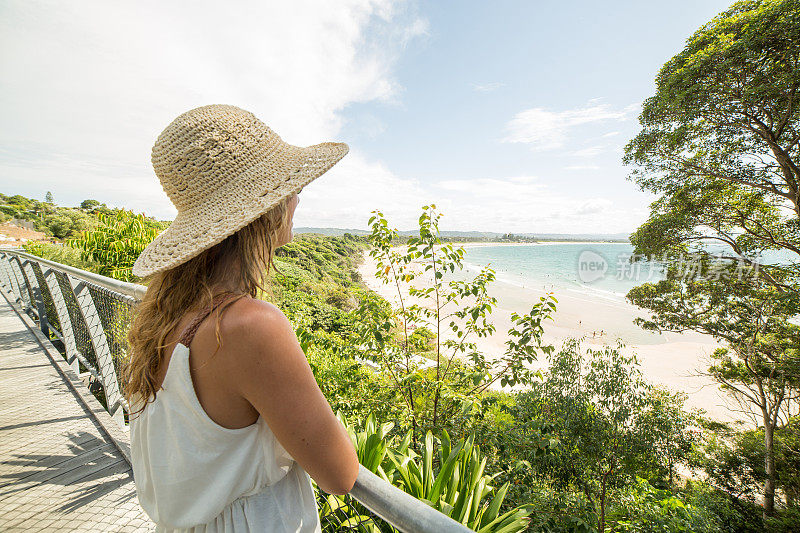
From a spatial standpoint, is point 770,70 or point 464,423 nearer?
point 464,423

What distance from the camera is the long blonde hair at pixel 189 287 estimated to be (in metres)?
0.81

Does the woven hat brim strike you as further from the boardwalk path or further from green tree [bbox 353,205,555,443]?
green tree [bbox 353,205,555,443]

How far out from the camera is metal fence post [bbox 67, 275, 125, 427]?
2.53 metres

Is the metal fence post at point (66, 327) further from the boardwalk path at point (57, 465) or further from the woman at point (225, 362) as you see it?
the woman at point (225, 362)

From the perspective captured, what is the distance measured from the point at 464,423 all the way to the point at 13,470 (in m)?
3.92

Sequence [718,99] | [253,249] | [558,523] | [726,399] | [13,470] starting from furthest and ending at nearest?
[726,399], [718,99], [558,523], [13,470], [253,249]

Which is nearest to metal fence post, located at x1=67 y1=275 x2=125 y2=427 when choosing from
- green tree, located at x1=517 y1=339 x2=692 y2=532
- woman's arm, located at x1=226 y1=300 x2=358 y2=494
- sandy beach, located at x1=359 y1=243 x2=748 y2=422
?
woman's arm, located at x1=226 y1=300 x2=358 y2=494

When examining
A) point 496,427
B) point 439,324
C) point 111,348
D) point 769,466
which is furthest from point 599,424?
point 111,348

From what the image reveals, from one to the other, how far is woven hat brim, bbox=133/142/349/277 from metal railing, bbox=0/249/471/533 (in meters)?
0.64

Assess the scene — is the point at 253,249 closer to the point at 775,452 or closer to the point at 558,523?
the point at 558,523

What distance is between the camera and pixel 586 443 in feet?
30.5

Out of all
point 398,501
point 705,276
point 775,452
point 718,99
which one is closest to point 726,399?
point 775,452

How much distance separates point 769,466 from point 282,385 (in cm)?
1575

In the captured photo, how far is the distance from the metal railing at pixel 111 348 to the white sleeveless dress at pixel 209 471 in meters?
0.17
